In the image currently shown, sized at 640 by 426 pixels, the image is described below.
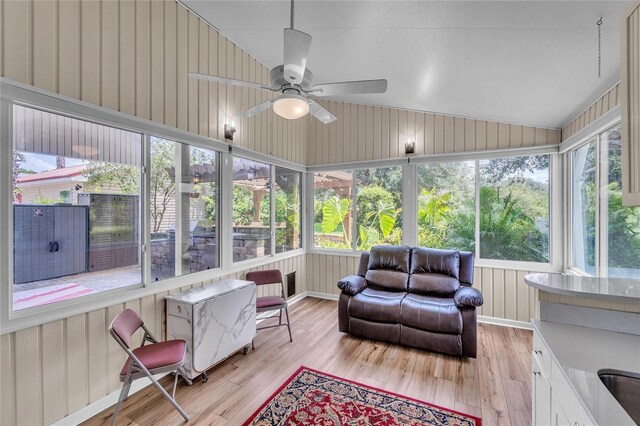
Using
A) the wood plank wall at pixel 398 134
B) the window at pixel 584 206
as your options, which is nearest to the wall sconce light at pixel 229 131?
the wood plank wall at pixel 398 134

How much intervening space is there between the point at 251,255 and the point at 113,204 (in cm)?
187

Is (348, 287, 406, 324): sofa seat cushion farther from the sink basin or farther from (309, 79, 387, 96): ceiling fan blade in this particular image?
(309, 79, 387, 96): ceiling fan blade

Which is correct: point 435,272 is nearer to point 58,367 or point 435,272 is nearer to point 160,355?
point 160,355

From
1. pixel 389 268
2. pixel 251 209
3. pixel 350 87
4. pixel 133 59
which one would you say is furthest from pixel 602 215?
pixel 133 59

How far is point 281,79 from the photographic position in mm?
1985

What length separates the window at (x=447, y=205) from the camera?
4055mm

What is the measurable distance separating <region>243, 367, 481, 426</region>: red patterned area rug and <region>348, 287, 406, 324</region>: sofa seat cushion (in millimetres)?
883

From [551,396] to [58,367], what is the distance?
9.89 ft

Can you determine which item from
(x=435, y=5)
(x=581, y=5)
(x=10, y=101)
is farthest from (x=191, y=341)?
(x=581, y=5)

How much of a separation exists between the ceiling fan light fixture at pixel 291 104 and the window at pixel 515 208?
10.2 feet

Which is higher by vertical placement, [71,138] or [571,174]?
[71,138]

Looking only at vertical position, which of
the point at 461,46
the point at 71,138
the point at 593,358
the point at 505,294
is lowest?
the point at 505,294

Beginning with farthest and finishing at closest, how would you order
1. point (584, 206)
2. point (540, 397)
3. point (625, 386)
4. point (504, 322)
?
point (504, 322) < point (584, 206) < point (540, 397) < point (625, 386)

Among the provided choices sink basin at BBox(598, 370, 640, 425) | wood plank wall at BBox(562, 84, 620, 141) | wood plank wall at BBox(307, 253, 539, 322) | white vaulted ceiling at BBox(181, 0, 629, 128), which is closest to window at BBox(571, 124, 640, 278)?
wood plank wall at BBox(562, 84, 620, 141)
